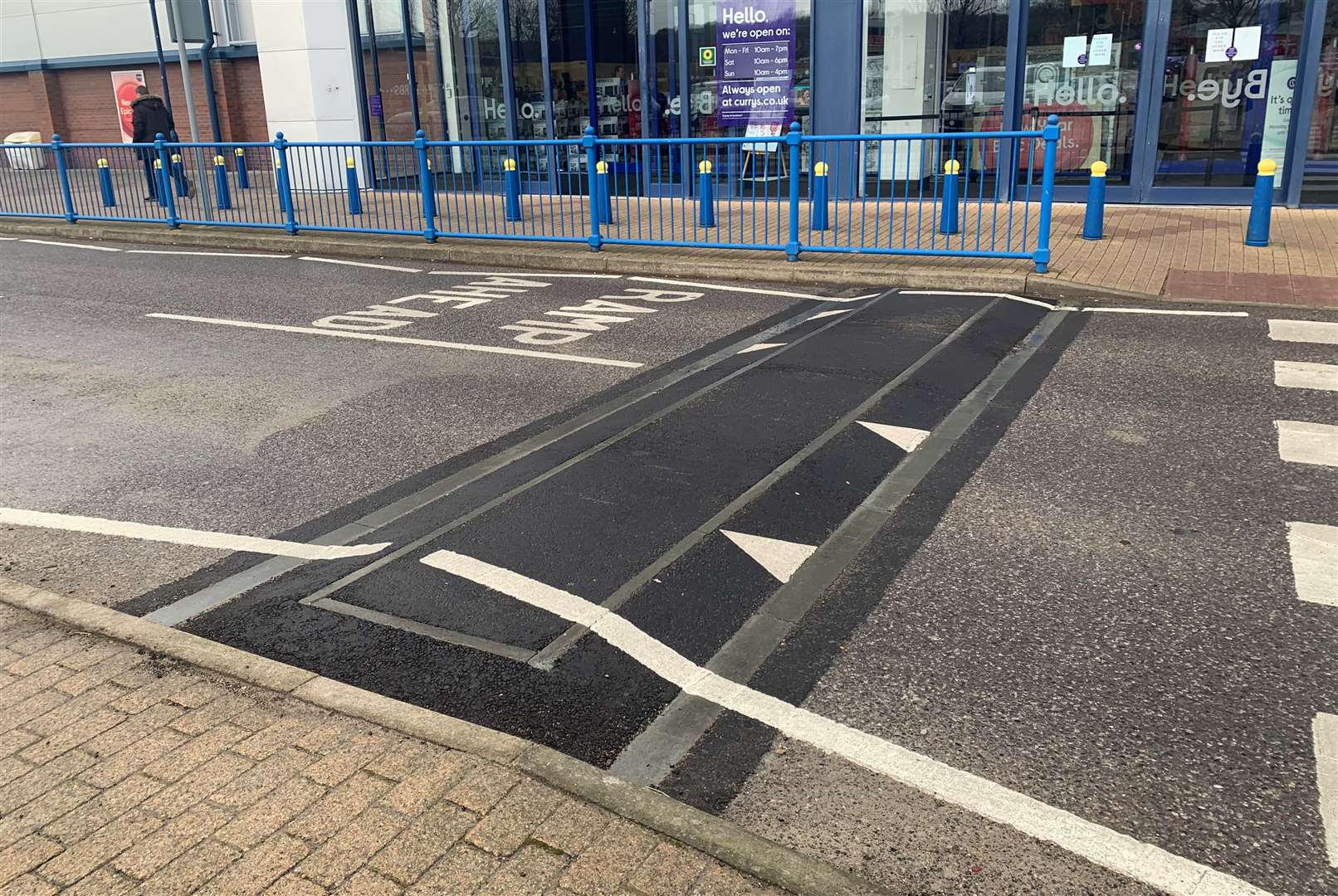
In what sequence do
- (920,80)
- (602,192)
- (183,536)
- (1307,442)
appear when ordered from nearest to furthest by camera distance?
(183,536)
(1307,442)
(602,192)
(920,80)

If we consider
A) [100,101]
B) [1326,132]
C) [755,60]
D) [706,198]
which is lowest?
[706,198]

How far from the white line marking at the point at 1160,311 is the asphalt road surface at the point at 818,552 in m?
0.12

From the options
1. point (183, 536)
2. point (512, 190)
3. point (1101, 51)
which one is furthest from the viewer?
point (512, 190)

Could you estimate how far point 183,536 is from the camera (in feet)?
16.7

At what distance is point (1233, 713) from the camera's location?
135 inches

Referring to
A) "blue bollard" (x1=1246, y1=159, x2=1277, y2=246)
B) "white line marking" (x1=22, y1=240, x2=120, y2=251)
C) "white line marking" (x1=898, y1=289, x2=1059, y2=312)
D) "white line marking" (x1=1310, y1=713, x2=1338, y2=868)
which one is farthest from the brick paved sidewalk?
"white line marking" (x1=22, y1=240, x2=120, y2=251)

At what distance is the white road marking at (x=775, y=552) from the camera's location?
14.9 ft

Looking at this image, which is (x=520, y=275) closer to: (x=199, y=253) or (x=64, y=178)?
(x=199, y=253)

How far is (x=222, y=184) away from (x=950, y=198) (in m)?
11.0

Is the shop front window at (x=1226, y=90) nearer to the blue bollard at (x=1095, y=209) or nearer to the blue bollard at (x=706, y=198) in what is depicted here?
the blue bollard at (x=1095, y=209)

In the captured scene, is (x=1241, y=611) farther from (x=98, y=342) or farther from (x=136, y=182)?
(x=136, y=182)

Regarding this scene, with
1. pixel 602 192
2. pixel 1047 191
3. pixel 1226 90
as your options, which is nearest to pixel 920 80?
pixel 1226 90

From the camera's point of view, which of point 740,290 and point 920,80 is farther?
point 920,80

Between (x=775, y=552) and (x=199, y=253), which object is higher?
(x=199, y=253)
